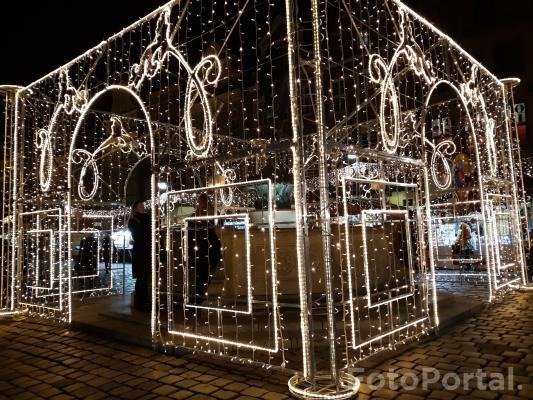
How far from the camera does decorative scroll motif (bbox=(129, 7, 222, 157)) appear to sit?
17.4ft

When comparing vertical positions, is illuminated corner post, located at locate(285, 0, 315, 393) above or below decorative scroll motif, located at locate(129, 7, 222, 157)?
below

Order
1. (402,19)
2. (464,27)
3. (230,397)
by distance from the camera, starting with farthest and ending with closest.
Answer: (464,27) → (402,19) → (230,397)

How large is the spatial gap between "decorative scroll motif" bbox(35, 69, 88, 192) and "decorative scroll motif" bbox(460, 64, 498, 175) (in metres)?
6.88

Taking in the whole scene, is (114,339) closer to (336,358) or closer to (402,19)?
(336,358)

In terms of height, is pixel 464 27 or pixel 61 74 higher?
pixel 464 27

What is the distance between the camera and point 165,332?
5.52 m

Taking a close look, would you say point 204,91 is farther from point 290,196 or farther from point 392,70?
point 290,196

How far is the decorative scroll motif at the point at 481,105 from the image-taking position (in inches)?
310

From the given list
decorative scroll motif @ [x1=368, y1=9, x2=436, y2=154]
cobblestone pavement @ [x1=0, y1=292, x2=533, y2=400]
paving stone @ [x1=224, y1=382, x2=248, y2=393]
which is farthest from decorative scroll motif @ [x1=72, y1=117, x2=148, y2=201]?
paving stone @ [x1=224, y1=382, x2=248, y2=393]

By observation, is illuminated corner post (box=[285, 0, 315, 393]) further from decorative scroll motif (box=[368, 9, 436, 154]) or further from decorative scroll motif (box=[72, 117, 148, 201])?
decorative scroll motif (box=[72, 117, 148, 201])

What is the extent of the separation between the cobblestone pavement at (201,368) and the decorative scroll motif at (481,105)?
3758mm

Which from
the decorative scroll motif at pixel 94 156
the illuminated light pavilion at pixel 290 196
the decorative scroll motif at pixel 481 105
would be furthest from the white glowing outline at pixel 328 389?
the decorative scroll motif at pixel 94 156

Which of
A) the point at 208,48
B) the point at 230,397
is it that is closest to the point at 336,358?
the point at 230,397

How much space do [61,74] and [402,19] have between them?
593 centimetres
